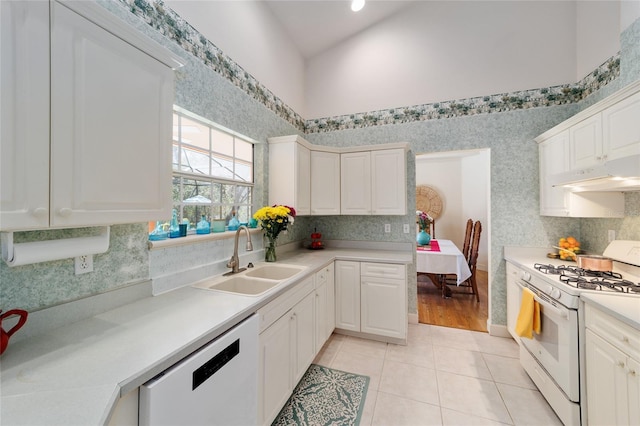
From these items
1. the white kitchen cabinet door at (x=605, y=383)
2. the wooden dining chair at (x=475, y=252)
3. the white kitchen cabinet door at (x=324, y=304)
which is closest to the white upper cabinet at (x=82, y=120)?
the white kitchen cabinet door at (x=324, y=304)

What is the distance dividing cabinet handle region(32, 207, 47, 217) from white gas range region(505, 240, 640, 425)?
2698 mm

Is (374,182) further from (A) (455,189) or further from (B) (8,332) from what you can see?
(A) (455,189)

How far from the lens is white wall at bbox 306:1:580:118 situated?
8.63 feet

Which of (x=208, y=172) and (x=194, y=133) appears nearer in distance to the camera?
(x=194, y=133)

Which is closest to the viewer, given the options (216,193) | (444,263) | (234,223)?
(216,193)

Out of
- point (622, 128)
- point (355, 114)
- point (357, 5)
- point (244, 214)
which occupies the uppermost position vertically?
point (357, 5)

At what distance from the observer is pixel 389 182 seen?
288 centimetres

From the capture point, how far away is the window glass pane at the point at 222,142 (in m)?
2.07

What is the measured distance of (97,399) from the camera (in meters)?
0.67

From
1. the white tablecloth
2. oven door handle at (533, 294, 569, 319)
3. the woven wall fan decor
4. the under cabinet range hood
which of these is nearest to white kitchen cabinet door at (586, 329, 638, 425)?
oven door handle at (533, 294, 569, 319)

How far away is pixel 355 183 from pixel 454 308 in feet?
7.94

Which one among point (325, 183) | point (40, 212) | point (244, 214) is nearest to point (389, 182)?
point (325, 183)

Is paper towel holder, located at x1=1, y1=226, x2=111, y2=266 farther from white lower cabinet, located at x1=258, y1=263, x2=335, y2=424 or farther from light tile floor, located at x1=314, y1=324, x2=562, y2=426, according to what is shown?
light tile floor, located at x1=314, y1=324, x2=562, y2=426

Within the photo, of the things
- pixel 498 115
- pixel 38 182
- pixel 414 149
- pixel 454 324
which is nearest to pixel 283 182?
pixel 414 149
